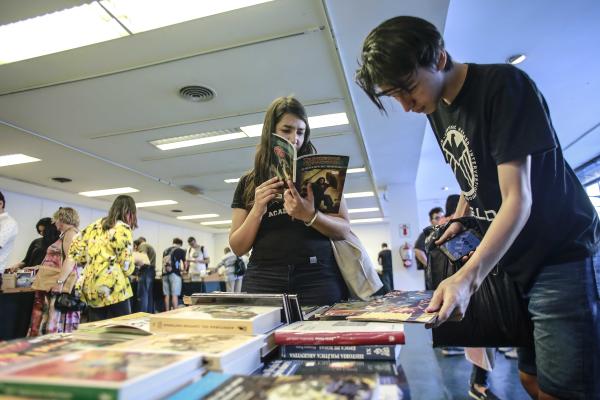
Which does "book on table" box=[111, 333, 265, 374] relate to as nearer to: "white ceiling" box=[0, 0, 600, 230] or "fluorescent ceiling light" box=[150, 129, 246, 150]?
"white ceiling" box=[0, 0, 600, 230]

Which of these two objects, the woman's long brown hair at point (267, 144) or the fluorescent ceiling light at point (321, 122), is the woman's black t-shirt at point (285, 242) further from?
the fluorescent ceiling light at point (321, 122)

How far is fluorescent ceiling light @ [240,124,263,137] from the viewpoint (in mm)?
3980

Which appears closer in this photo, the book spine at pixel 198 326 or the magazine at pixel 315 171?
the book spine at pixel 198 326

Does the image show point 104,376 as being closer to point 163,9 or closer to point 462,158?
point 462,158

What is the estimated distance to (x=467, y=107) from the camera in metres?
0.78

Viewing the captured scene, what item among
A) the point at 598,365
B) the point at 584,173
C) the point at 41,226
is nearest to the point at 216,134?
the point at 41,226

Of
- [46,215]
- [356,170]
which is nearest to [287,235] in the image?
[356,170]

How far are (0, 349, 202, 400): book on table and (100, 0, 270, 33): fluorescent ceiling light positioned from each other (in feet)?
7.24

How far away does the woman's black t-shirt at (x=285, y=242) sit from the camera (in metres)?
1.05

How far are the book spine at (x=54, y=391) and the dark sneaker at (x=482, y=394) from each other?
2.41 m

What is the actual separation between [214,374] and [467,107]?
704 millimetres

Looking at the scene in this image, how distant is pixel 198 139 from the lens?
14.2 ft

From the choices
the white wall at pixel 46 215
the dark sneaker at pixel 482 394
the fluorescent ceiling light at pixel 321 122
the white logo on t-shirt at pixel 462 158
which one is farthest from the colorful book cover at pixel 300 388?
the white wall at pixel 46 215

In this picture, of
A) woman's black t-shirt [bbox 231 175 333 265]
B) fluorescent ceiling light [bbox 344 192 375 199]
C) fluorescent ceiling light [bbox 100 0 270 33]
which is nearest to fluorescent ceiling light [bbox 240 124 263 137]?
fluorescent ceiling light [bbox 100 0 270 33]
